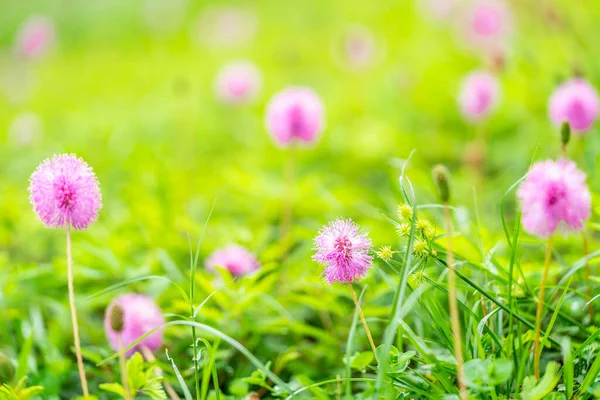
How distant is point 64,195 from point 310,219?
118cm

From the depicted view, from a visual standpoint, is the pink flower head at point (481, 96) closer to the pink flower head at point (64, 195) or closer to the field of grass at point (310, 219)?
the field of grass at point (310, 219)

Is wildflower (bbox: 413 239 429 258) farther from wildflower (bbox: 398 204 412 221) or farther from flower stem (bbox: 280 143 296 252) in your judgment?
flower stem (bbox: 280 143 296 252)

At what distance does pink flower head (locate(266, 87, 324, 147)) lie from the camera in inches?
69.7

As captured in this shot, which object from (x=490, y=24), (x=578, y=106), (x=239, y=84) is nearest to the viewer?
(x=578, y=106)

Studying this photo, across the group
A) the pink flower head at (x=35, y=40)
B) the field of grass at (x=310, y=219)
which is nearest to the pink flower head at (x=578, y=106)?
the field of grass at (x=310, y=219)

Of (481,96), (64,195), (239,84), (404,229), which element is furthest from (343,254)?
(239,84)

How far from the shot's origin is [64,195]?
966 millimetres

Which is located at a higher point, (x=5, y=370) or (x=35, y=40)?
(x=35, y=40)

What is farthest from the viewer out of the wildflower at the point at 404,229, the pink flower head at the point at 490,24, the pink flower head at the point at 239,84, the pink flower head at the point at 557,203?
the pink flower head at the point at 490,24

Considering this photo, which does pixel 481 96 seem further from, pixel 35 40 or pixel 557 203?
pixel 35 40

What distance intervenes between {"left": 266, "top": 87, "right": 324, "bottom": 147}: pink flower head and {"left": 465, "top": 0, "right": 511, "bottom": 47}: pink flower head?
1468 mm

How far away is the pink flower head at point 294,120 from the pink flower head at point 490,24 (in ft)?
4.82

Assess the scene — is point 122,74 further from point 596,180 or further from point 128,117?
point 596,180

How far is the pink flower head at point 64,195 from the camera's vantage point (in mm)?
965
